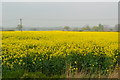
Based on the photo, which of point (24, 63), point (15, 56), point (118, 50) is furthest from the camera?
point (118, 50)

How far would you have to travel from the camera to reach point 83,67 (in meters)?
4.38

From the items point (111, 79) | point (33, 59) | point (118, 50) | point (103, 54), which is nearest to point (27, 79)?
point (33, 59)

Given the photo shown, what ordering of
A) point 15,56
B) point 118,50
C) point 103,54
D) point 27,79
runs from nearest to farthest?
point 27,79
point 15,56
point 103,54
point 118,50

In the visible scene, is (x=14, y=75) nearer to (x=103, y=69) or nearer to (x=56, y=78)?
(x=56, y=78)

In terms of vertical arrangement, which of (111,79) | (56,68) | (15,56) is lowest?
(111,79)

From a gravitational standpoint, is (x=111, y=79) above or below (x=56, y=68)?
below

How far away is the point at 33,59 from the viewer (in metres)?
4.21

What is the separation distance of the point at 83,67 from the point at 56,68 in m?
0.75

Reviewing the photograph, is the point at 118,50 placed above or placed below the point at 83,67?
above

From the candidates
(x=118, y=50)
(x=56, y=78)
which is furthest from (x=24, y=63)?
(x=118, y=50)

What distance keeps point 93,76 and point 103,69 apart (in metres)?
0.57

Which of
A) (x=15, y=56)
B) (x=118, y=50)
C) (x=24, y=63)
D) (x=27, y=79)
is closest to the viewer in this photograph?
(x=27, y=79)

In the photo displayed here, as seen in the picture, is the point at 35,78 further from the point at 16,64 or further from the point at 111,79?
the point at 111,79

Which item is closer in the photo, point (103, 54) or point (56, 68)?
point (56, 68)
